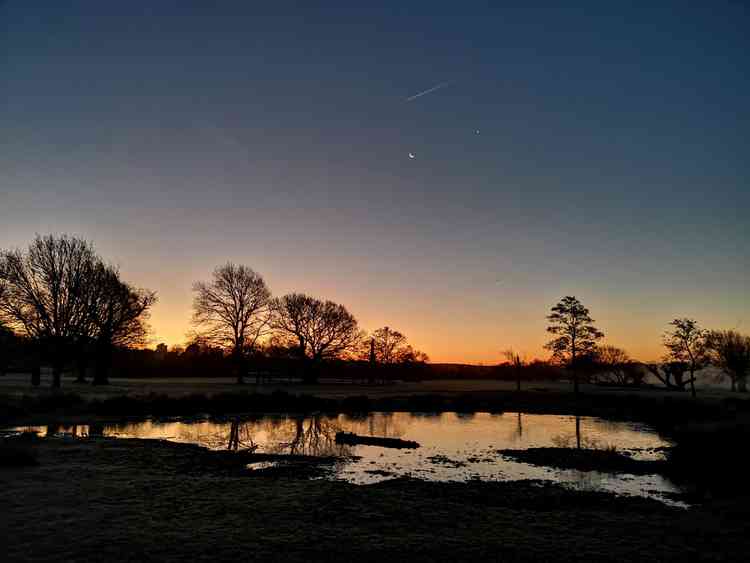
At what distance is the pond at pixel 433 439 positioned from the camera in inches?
696

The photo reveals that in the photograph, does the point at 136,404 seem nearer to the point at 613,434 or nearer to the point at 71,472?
the point at 71,472

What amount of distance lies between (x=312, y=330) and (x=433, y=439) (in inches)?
2205

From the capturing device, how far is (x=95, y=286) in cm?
5469

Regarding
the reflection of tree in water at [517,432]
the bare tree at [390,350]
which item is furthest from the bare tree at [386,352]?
the reflection of tree in water at [517,432]

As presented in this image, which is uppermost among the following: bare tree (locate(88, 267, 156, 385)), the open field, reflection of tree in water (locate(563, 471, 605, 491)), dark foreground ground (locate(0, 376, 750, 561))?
bare tree (locate(88, 267, 156, 385))

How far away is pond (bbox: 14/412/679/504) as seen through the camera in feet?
58.0

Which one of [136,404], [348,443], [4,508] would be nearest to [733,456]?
[348,443]

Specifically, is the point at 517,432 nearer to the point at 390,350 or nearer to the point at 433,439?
the point at 433,439

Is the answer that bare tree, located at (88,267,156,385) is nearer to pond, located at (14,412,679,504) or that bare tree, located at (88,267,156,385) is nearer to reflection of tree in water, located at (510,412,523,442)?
pond, located at (14,412,679,504)

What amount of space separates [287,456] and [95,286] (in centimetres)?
4549

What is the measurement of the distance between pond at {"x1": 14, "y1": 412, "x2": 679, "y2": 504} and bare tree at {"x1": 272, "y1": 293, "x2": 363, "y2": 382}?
137 feet

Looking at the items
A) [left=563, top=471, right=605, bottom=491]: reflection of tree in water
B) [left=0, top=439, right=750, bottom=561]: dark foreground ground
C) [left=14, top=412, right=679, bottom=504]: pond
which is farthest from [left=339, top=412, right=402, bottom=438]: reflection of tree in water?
[left=0, top=439, right=750, bottom=561]: dark foreground ground

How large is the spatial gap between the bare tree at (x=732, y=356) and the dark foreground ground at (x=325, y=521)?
66.7 m

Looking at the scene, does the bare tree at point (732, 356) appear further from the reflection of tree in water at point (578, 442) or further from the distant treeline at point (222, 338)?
the reflection of tree in water at point (578, 442)
